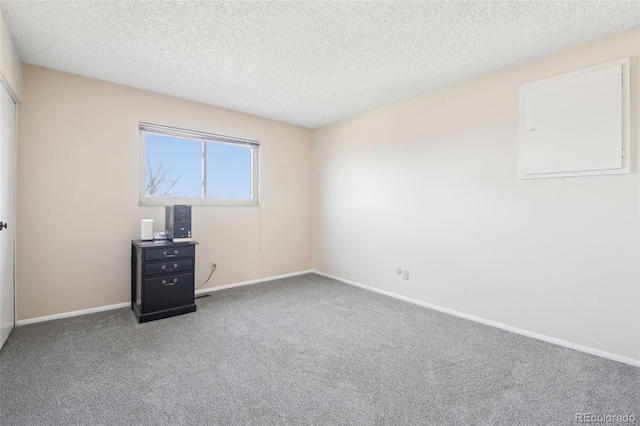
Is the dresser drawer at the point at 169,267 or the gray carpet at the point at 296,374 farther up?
the dresser drawer at the point at 169,267

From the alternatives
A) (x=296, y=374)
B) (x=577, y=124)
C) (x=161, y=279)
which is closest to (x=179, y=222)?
(x=161, y=279)

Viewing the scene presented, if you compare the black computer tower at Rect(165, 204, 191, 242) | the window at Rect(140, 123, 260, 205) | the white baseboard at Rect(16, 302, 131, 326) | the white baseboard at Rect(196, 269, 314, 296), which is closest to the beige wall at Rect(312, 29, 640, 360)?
the white baseboard at Rect(196, 269, 314, 296)

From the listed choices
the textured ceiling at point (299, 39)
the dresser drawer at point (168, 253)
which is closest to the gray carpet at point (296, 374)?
the dresser drawer at point (168, 253)

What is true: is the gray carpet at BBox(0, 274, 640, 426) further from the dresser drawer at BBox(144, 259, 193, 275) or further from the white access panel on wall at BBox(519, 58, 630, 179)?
the white access panel on wall at BBox(519, 58, 630, 179)

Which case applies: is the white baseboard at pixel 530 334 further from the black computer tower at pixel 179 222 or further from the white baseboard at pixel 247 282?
the black computer tower at pixel 179 222

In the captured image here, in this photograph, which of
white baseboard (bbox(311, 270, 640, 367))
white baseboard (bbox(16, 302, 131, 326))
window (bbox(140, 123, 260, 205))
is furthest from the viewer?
window (bbox(140, 123, 260, 205))

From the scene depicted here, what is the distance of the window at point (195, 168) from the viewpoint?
3.66 m

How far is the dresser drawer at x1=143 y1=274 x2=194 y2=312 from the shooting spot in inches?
117

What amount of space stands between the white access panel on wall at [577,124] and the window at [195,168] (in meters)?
3.40

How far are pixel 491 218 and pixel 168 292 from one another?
11.0 feet

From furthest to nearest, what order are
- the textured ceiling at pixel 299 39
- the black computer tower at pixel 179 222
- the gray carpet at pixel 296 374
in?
the black computer tower at pixel 179 222
the textured ceiling at pixel 299 39
the gray carpet at pixel 296 374

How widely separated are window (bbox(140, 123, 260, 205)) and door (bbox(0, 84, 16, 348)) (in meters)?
1.11

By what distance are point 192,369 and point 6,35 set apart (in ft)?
9.23

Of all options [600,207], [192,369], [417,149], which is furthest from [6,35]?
[600,207]
